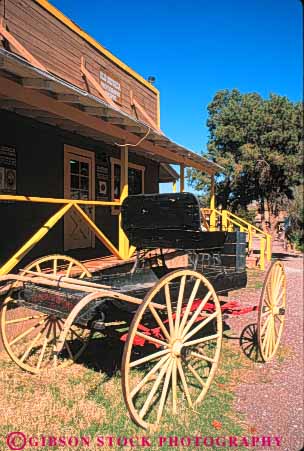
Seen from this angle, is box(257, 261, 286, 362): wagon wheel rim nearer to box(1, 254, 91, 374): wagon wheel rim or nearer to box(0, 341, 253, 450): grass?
box(0, 341, 253, 450): grass

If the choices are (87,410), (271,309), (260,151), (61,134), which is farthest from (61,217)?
(260,151)

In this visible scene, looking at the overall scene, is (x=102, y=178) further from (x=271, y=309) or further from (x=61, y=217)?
(x=271, y=309)

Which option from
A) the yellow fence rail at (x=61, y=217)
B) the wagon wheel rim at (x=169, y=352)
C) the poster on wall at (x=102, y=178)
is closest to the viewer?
the wagon wheel rim at (x=169, y=352)

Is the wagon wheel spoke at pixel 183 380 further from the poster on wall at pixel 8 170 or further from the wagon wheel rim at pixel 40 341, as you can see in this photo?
the poster on wall at pixel 8 170

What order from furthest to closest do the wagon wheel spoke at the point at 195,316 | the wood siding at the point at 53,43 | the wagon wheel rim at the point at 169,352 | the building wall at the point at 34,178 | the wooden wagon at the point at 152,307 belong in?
the building wall at the point at 34,178 < the wood siding at the point at 53,43 < the wagon wheel spoke at the point at 195,316 < the wooden wagon at the point at 152,307 < the wagon wheel rim at the point at 169,352

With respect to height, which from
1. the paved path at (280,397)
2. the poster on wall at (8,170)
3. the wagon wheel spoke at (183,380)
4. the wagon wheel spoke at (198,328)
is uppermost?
the poster on wall at (8,170)

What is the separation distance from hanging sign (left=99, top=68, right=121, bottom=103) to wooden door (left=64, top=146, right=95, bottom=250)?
1.63m

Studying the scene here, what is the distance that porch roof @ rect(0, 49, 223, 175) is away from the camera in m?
4.59

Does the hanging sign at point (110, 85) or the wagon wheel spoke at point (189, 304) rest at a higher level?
the hanging sign at point (110, 85)

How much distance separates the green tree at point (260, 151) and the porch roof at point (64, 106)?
11608mm

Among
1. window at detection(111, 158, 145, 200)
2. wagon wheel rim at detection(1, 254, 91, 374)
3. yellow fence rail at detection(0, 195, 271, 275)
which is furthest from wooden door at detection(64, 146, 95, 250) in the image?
wagon wheel rim at detection(1, 254, 91, 374)

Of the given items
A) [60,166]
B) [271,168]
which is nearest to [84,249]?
[60,166]

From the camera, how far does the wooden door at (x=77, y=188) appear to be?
8.77 metres

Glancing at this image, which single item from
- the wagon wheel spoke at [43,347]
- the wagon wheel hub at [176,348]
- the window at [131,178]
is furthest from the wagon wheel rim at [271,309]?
the window at [131,178]
